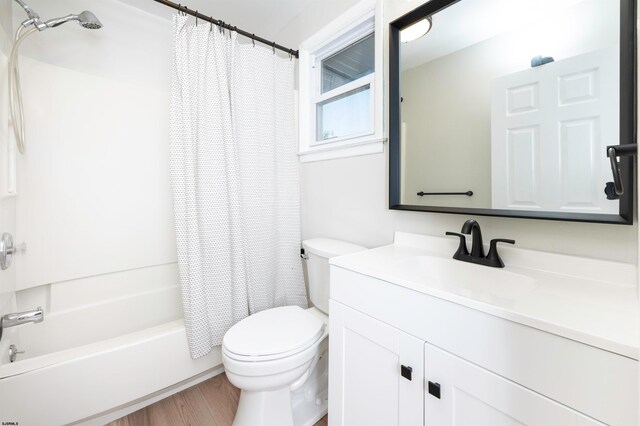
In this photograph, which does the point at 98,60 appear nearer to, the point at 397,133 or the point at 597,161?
the point at 397,133

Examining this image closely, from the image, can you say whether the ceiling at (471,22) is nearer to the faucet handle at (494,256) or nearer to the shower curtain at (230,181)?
the faucet handle at (494,256)

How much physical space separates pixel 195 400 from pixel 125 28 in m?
2.33

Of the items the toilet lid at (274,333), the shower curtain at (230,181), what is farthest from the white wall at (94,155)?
the toilet lid at (274,333)

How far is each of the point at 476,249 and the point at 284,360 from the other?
87 centimetres

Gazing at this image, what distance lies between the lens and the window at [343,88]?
56.7 inches

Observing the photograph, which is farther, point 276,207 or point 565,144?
point 276,207

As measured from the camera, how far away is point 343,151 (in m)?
1.58

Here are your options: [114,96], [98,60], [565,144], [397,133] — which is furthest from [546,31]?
[98,60]

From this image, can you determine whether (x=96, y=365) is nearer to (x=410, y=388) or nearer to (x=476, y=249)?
(x=410, y=388)

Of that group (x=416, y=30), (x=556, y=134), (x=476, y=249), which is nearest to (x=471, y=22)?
(x=416, y=30)

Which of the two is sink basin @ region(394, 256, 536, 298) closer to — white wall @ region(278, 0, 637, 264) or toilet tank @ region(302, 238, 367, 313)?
white wall @ region(278, 0, 637, 264)

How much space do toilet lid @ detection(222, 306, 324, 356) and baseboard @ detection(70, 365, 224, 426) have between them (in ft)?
2.06

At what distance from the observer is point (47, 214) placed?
1450 mm

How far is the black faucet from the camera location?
952 mm
